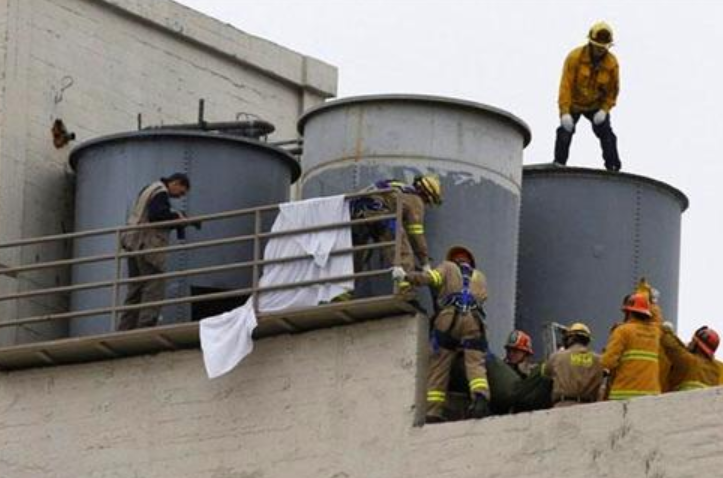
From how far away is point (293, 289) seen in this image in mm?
33188

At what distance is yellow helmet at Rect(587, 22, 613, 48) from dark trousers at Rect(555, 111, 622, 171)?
795 millimetres

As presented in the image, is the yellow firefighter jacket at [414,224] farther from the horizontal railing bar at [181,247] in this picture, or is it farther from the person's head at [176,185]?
the person's head at [176,185]

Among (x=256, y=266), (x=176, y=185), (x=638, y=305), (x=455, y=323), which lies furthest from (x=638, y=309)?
(x=176, y=185)

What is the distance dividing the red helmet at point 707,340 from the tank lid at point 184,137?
5429mm

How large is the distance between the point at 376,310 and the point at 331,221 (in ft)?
4.52

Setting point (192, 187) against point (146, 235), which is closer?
point (146, 235)

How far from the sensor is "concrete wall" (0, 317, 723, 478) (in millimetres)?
30766

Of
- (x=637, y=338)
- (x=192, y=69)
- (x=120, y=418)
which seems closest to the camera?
(x=637, y=338)

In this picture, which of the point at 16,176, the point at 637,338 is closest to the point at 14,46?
the point at 16,176

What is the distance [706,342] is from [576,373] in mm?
1790

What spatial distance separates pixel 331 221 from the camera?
1320 inches

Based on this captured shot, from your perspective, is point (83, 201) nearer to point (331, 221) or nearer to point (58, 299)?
point (58, 299)

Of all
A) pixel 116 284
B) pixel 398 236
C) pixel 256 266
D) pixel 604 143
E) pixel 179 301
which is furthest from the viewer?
pixel 604 143

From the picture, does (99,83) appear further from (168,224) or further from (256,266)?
(256,266)
